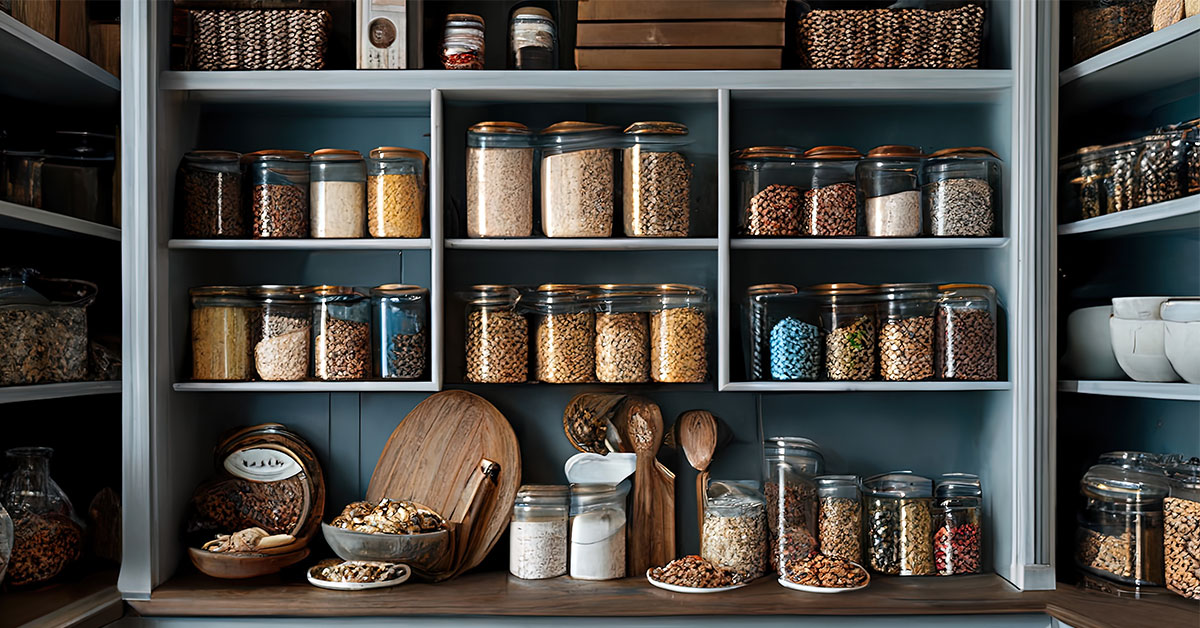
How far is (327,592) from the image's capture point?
2.03 metres

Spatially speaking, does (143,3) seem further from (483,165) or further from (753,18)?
(753,18)

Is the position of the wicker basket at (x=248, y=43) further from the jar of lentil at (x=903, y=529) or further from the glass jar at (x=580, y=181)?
the jar of lentil at (x=903, y=529)

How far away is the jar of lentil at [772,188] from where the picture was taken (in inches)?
85.0

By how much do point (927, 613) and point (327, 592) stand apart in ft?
4.24

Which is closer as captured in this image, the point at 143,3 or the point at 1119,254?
the point at 143,3

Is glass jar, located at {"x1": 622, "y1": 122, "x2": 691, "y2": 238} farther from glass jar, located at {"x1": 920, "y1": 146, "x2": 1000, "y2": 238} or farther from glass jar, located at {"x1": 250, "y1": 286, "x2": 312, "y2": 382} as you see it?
glass jar, located at {"x1": 250, "y1": 286, "x2": 312, "y2": 382}

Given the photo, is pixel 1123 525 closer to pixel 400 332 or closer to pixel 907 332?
pixel 907 332

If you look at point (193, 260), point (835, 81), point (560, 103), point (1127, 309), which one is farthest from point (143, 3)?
point (1127, 309)

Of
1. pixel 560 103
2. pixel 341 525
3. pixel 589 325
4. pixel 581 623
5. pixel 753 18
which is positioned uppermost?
pixel 753 18

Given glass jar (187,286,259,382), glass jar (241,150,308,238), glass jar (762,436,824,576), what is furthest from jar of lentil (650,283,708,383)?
glass jar (187,286,259,382)

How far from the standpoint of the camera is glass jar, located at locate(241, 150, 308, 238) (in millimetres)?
2137

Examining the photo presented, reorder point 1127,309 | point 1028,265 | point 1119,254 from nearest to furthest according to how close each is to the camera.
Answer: point 1127,309 < point 1028,265 < point 1119,254

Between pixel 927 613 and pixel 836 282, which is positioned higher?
pixel 836 282

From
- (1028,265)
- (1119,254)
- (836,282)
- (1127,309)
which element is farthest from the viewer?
(836,282)
